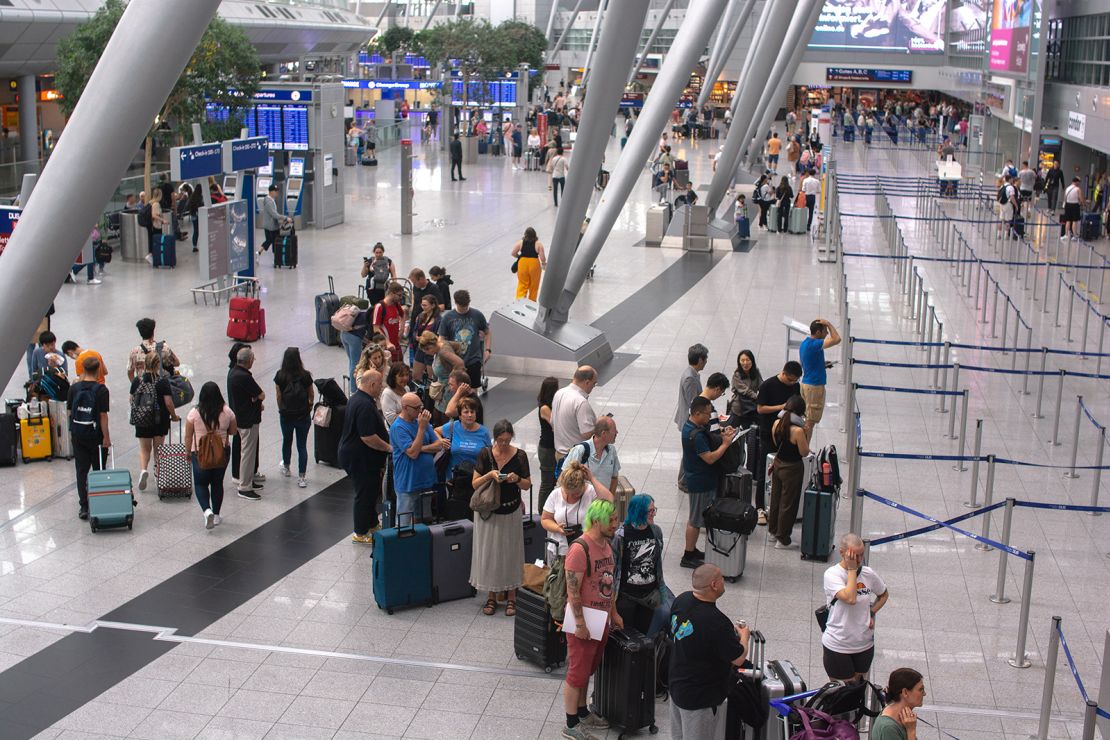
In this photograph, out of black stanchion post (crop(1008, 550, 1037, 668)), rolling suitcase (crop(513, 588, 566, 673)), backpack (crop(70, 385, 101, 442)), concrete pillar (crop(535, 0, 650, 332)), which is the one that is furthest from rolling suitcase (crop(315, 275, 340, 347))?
black stanchion post (crop(1008, 550, 1037, 668))

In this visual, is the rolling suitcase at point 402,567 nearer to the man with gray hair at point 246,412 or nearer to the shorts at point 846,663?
the man with gray hair at point 246,412

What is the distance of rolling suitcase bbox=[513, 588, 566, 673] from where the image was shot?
8227 mm

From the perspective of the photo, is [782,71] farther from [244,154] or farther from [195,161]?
[195,161]

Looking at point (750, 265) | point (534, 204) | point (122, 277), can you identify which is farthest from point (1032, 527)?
point (534, 204)

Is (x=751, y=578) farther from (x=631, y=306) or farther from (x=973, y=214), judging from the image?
(x=973, y=214)

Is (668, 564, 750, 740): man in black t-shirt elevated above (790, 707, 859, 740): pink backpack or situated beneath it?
elevated above

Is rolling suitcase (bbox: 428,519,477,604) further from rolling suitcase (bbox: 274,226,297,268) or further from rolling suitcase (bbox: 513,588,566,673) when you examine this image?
rolling suitcase (bbox: 274,226,297,268)

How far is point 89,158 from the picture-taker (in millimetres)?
4402

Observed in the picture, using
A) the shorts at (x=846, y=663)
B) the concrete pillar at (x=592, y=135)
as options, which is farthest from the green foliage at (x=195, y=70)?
the shorts at (x=846, y=663)

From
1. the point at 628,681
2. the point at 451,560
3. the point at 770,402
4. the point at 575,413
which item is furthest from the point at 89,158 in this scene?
the point at 770,402

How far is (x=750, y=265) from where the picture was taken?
2627cm

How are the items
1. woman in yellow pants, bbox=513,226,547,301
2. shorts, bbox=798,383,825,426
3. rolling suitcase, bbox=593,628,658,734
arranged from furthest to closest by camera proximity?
woman in yellow pants, bbox=513,226,547,301, shorts, bbox=798,383,825,426, rolling suitcase, bbox=593,628,658,734

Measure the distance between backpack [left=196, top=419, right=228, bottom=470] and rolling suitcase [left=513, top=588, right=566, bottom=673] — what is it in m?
3.54

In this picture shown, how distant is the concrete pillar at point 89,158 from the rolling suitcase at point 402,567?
4903mm
